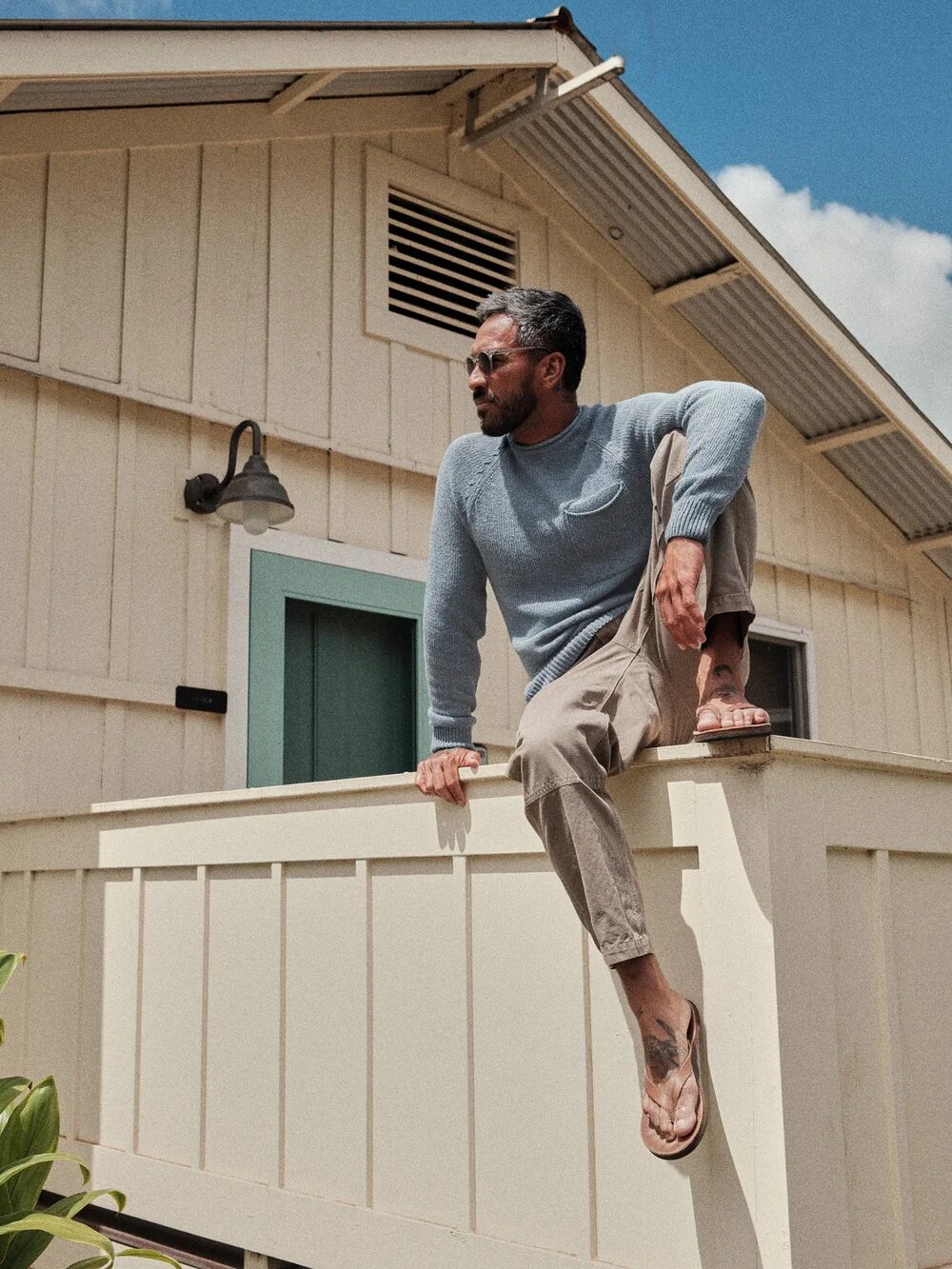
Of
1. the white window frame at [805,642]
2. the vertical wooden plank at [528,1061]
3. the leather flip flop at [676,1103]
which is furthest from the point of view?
the white window frame at [805,642]

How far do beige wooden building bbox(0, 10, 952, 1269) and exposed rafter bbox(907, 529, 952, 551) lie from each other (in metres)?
0.02

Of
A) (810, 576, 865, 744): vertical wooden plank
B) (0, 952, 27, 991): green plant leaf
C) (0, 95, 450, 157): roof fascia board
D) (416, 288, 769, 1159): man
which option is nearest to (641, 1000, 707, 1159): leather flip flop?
(416, 288, 769, 1159): man

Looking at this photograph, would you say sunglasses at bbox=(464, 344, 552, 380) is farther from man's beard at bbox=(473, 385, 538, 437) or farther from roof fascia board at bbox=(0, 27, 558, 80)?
roof fascia board at bbox=(0, 27, 558, 80)

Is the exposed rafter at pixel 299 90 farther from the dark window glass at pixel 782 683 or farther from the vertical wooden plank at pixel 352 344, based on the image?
the dark window glass at pixel 782 683

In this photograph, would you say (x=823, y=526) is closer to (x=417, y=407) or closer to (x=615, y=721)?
(x=417, y=407)

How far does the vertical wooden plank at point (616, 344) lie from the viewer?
227 inches

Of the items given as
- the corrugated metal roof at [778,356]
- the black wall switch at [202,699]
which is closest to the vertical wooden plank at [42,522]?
the black wall switch at [202,699]

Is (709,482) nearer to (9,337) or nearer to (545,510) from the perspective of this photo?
(545,510)

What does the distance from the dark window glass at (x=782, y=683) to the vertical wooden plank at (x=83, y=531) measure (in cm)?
315

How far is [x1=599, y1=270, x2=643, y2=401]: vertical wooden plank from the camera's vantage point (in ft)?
18.9

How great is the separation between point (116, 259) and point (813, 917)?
3.38 meters

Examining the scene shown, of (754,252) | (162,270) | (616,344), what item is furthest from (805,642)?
(162,270)

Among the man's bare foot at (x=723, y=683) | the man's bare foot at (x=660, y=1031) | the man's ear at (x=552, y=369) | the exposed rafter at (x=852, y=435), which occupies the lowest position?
the man's bare foot at (x=660, y=1031)

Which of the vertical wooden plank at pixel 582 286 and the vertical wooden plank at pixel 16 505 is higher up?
the vertical wooden plank at pixel 582 286
